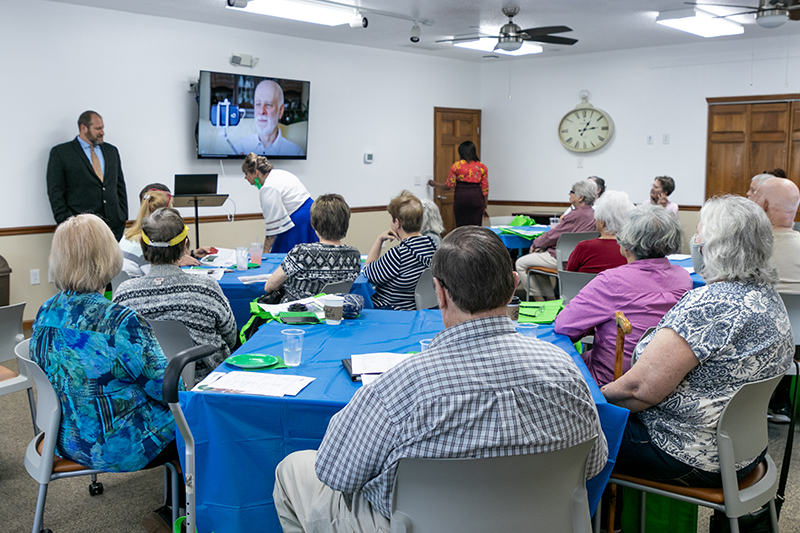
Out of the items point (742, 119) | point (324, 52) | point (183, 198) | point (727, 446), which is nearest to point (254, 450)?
point (727, 446)

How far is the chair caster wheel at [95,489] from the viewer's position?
282 centimetres

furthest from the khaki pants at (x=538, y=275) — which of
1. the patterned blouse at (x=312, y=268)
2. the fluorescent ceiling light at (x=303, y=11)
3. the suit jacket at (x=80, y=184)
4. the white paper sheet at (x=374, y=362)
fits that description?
the white paper sheet at (x=374, y=362)

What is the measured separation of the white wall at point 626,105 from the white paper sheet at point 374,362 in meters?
7.34

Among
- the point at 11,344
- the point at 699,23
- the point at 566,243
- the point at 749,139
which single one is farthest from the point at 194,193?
Result: the point at 749,139

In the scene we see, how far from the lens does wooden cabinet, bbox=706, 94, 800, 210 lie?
7.85m

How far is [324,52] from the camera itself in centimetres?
788

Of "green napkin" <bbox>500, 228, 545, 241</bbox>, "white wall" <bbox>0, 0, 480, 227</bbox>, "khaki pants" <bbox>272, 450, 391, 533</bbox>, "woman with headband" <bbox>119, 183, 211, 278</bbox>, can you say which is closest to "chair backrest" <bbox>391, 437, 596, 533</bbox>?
"khaki pants" <bbox>272, 450, 391, 533</bbox>

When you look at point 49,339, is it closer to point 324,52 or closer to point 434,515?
point 434,515

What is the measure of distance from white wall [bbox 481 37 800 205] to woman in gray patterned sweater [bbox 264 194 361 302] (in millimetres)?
6289

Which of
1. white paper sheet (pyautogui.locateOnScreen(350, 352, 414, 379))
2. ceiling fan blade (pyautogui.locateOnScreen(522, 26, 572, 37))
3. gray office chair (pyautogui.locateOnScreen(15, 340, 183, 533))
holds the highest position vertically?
ceiling fan blade (pyautogui.locateOnScreen(522, 26, 572, 37))

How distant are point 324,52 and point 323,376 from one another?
6482 millimetres

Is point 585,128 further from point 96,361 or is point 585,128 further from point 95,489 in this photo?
point 96,361

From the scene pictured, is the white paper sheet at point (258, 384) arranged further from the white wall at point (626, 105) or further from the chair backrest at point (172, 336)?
the white wall at point (626, 105)

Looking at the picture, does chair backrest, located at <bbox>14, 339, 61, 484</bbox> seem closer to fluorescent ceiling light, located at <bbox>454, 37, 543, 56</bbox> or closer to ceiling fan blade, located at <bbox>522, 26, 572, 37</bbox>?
ceiling fan blade, located at <bbox>522, 26, 572, 37</bbox>
